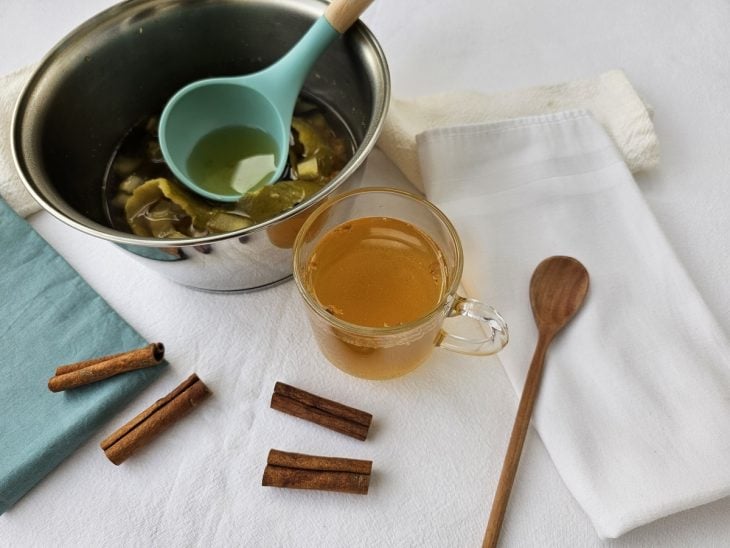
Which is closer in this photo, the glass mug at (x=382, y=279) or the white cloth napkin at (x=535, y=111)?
the glass mug at (x=382, y=279)

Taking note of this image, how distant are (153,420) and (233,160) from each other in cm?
38

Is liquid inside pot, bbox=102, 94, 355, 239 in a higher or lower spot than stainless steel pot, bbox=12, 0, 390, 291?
lower

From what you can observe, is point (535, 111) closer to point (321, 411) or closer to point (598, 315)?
point (598, 315)

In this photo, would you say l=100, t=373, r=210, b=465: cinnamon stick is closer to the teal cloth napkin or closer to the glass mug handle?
the teal cloth napkin

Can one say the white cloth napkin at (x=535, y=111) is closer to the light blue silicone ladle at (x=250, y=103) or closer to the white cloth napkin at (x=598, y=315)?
the white cloth napkin at (x=598, y=315)

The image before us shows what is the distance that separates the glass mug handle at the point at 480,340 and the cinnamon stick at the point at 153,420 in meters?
0.29

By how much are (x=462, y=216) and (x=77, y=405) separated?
527mm

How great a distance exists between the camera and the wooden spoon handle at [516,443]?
66cm

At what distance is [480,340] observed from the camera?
0.69 m

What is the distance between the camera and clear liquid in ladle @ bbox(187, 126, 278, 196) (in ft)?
2.82

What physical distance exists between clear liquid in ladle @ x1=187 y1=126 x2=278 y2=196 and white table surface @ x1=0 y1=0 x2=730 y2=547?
0.15 meters

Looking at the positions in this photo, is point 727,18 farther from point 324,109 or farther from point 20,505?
point 20,505

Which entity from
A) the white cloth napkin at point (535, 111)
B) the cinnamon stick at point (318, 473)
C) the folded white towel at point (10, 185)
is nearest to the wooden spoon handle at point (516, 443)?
the cinnamon stick at point (318, 473)

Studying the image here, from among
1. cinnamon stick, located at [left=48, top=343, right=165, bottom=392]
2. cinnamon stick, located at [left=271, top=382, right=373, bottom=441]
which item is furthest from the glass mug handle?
cinnamon stick, located at [left=48, top=343, right=165, bottom=392]
